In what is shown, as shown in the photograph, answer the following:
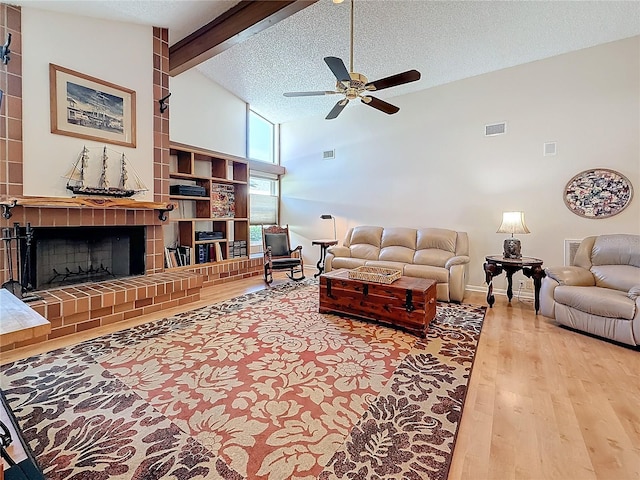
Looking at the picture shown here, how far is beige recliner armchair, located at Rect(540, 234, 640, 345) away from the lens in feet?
8.75

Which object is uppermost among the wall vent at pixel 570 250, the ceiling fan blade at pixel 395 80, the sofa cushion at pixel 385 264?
the ceiling fan blade at pixel 395 80

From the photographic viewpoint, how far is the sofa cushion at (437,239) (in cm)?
457

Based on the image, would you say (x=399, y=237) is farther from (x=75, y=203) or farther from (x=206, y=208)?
(x=75, y=203)

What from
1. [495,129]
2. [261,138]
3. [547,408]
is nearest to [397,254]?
[495,129]

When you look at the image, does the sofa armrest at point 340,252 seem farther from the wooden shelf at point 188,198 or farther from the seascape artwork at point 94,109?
the seascape artwork at point 94,109

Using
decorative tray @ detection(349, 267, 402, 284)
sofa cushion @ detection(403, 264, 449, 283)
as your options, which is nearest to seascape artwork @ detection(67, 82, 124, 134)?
decorative tray @ detection(349, 267, 402, 284)

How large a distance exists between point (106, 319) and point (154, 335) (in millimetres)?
754

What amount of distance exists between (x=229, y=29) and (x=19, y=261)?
3.30 metres

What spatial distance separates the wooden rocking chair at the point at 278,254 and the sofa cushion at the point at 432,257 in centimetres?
197

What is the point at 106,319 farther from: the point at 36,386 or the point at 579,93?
the point at 579,93

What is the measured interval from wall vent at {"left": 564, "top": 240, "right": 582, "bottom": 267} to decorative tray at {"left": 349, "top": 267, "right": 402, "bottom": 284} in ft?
8.11

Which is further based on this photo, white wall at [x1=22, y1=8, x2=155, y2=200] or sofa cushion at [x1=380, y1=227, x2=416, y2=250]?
sofa cushion at [x1=380, y1=227, x2=416, y2=250]

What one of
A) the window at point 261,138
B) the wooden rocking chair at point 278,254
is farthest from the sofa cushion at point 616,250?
the window at point 261,138

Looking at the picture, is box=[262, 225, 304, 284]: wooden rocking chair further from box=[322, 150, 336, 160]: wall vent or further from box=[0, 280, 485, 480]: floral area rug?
box=[0, 280, 485, 480]: floral area rug
